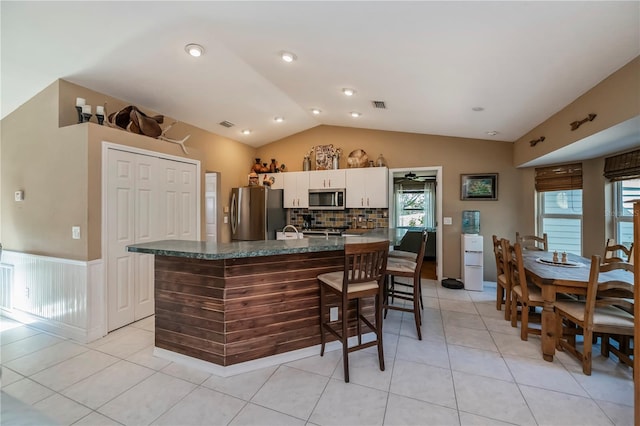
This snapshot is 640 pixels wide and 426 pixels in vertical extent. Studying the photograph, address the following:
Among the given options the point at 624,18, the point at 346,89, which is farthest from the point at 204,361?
the point at 624,18

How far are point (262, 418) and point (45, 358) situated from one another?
7.13 feet

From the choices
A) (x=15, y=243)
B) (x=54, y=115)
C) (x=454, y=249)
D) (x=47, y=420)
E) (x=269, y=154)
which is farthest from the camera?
(x=269, y=154)

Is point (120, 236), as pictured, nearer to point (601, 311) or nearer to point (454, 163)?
point (601, 311)

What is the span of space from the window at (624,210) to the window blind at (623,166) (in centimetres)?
12

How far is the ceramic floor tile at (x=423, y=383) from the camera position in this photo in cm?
191

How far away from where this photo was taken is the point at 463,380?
2104 mm

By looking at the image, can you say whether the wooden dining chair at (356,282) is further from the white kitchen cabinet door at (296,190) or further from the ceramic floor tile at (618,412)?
the white kitchen cabinet door at (296,190)

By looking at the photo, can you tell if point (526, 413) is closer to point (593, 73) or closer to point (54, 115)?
point (593, 73)

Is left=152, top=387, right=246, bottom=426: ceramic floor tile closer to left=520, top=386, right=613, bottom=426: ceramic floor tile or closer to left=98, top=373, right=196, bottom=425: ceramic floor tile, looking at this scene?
left=98, top=373, right=196, bottom=425: ceramic floor tile

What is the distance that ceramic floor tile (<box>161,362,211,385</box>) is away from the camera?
6.95 feet

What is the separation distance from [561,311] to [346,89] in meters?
3.15

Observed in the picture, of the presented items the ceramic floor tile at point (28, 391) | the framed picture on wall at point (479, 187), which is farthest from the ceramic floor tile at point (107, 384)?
the framed picture on wall at point (479, 187)

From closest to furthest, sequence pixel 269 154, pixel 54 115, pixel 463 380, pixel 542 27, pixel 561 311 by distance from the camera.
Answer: pixel 542 27 < pixel 463 380 < pixel 561 311 < pixel 54 115 < pixel 269 154

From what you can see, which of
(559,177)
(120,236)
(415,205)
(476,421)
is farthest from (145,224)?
(415,205)
